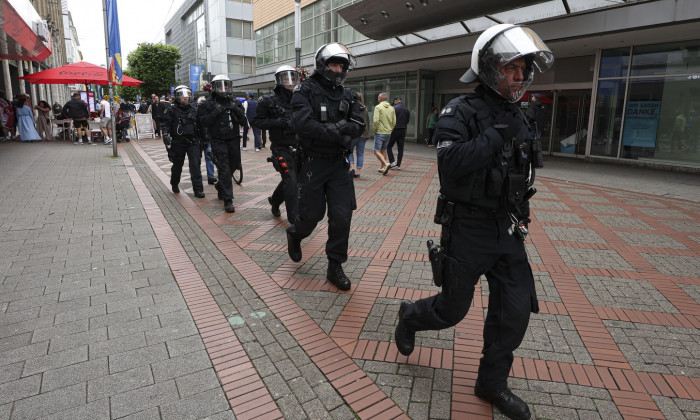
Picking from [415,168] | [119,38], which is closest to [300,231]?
[415,168]

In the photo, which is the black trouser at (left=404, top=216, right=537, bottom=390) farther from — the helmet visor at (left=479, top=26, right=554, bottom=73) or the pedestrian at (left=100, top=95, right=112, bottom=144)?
the pedestrian at (left=100, top=95, right=112, bottom=144)

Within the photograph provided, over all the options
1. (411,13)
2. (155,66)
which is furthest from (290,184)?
(155,66)

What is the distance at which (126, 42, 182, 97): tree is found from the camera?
51438mm

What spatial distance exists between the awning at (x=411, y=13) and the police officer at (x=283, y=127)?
8.30 meters

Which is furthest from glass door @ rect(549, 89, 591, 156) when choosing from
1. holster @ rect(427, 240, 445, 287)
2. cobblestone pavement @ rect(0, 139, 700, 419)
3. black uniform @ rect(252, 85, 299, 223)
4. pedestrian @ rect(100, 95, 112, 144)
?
pedestrian @ rect(100, 95, 112, 144)

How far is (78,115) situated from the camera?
60.2 ft

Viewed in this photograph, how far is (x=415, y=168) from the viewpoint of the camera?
496 inches

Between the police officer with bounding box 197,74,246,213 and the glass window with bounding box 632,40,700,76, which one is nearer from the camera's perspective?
the police officer with bounding box 197,74,246,213

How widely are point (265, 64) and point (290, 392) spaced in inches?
1389

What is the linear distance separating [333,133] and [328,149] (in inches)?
7.6

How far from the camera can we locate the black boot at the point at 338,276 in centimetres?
412

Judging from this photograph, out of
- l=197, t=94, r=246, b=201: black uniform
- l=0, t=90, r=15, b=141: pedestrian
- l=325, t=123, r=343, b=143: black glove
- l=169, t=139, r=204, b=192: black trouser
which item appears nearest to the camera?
l=325, t=123, r=343, b=143: black glove

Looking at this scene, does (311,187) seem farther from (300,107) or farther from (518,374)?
(518,374)

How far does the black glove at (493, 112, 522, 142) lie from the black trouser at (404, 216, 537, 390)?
458 millimetres
